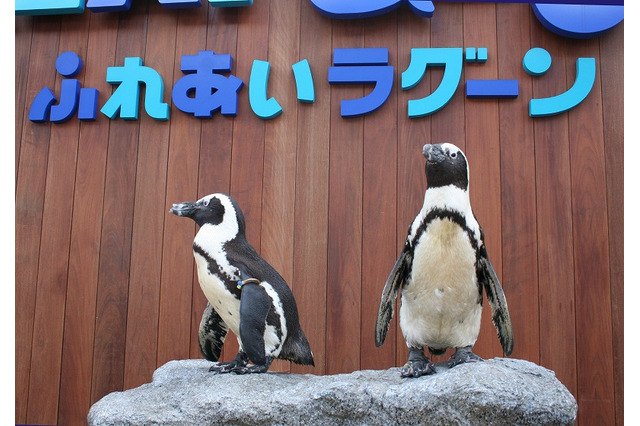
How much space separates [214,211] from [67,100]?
1479mm

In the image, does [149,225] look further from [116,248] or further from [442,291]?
[442,291]

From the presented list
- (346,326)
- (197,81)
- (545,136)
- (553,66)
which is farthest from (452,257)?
(197,81)

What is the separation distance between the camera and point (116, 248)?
2836mm

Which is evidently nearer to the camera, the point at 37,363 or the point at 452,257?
the point at 452,257

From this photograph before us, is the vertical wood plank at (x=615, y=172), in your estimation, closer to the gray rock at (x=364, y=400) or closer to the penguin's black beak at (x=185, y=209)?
the gray rock at (x=364, y=400)

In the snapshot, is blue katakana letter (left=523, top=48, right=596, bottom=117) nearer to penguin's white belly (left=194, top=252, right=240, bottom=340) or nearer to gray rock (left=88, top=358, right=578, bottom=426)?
gray rock (left=88, top=358, right=578, bottom=426)

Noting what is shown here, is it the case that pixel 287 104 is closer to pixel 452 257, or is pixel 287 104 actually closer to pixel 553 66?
pixel 553 66

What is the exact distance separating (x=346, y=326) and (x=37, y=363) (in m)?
1.46

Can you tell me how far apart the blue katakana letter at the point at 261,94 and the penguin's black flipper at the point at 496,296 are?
1398 millimetres

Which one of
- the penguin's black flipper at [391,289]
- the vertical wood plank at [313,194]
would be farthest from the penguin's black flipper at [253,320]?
the vertical wood plank at [313,194]

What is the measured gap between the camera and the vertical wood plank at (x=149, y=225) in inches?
108

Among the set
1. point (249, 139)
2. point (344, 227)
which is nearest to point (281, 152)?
point (249, 139)

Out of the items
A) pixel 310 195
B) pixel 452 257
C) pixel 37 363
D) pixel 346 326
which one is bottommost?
pixel 37 363

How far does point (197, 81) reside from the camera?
2.86 m
